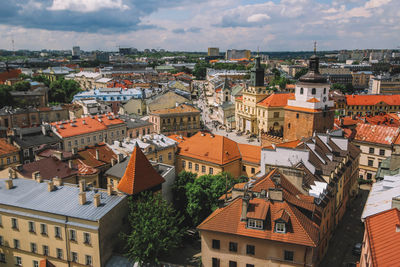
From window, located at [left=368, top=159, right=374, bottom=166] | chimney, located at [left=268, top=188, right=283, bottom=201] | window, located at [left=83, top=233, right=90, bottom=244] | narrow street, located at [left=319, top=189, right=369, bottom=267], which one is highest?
chimney, located at [left=268, top=188, right=283, bottom=201]

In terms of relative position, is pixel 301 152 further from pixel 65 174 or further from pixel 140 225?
pixel 65 174

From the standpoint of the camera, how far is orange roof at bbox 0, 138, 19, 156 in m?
54.8

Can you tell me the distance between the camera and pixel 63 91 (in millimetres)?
141625

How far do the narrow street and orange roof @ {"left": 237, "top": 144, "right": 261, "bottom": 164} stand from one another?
561 inches

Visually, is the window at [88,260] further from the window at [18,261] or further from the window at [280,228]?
Result: the window at [280,228]

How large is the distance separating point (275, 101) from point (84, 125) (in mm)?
45593

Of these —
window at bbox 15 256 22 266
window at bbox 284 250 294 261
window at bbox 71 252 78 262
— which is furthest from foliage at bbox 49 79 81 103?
window at bbox 284 250 294 261

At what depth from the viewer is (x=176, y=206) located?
44.4 m

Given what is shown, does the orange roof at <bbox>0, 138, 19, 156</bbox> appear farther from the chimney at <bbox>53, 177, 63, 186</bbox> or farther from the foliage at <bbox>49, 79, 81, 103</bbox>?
the foliage at <bbox>49, 79, 81, 103</bbox>

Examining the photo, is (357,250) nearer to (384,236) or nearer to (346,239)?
(346,239)

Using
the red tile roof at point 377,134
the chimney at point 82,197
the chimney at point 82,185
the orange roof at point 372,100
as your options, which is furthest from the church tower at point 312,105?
the orange roof at point 372,100

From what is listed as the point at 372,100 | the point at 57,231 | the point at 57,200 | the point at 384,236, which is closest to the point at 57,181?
the point at 57,200

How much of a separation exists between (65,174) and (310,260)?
30.8m

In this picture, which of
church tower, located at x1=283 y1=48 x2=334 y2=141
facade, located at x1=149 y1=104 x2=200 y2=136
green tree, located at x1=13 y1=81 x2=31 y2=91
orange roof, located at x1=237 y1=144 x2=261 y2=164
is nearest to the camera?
orange roof, located at x1=237 y1=144 x2=261 y2=164
